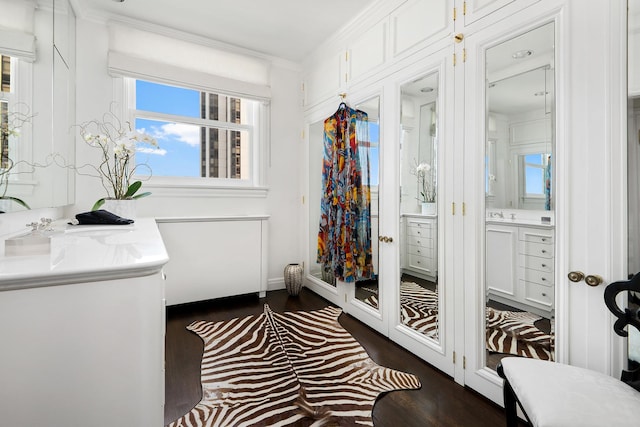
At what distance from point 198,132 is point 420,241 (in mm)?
2520

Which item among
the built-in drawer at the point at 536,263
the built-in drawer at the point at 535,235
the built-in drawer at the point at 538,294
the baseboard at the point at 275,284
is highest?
the built-in drawer at the point at 535,235

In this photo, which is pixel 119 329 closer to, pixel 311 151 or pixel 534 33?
pixel 534 33

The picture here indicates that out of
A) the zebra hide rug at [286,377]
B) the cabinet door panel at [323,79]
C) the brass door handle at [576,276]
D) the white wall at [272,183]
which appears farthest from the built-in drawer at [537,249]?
the white wall at [272,183]

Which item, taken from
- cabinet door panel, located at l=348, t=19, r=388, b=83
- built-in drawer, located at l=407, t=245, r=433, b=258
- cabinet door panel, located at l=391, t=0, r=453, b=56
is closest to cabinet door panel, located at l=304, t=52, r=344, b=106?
cabinet door panel, located at l=348, t=19, r=388, b=83

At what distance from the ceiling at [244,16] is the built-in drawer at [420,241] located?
1.87 m

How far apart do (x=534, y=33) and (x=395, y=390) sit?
194cm

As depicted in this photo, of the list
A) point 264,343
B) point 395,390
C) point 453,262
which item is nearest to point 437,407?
point 395,390

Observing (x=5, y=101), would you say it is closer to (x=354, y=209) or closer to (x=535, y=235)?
(x=354, y=209)

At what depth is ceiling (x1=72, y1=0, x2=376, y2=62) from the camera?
2.51 meters

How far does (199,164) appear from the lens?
3230 millimetres

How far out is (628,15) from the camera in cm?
114

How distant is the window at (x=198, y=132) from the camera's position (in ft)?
9.81

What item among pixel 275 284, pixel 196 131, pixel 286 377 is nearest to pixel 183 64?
pixel 196 131

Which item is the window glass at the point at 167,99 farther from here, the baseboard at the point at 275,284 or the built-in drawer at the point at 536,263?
the built-in drawer at the point at 536,263
